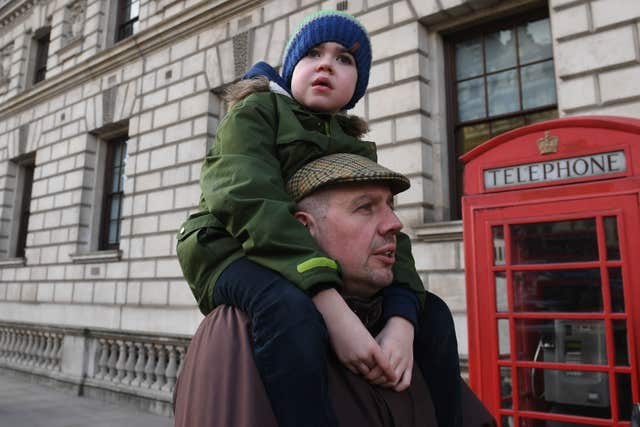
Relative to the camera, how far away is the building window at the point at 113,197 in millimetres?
10891

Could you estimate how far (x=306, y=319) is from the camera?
1005 mm

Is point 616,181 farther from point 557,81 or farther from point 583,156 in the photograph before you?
point 557,81

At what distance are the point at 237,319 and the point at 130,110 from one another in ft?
33.3

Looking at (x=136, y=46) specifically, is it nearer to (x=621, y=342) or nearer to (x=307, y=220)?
(x=621, y=342)

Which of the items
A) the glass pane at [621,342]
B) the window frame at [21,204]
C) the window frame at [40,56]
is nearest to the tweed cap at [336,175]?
the glass pane at [621,342]

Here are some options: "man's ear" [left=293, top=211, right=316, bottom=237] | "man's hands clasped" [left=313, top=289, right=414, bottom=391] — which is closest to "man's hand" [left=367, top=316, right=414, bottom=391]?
"man's hands clasped" [left=313, top=289, right=414, bottom=391]

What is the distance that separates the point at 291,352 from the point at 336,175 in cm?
44

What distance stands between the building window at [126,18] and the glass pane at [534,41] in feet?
29.5

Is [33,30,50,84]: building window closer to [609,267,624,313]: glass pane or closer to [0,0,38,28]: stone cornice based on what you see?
[0,0,38,28]: stone cornice

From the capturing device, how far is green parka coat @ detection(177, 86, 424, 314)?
1086 millimetres

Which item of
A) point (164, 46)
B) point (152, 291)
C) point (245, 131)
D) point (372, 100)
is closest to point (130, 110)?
point (164, 46)

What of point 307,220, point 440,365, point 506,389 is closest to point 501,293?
point 506,389

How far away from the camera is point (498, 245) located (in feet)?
11.4

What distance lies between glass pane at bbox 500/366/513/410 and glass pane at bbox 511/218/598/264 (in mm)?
784
